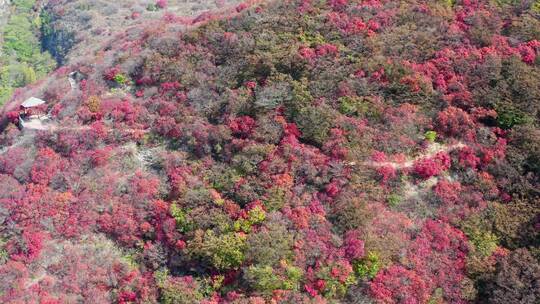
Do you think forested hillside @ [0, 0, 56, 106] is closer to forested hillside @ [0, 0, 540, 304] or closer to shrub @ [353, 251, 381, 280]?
forested hillside @ [0, 0, 540, 304]

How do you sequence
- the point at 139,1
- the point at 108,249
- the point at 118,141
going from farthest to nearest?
the point at 139,1 → the point at 118,141 → the point at 108,249

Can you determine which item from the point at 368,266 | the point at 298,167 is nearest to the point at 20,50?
the point at 298,167

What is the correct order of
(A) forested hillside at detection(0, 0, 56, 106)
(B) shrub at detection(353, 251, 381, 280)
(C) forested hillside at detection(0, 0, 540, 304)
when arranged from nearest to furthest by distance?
(B) shrub at detection(353, 251, 381, 280), (C) forested hillside at detection(0, 0, 540, 304), (A) forested hillside at detection(0, 0, 56, 106)

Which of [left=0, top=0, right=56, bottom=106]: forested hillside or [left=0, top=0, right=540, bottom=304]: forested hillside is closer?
[left=0, top=0, right=540, bottom=304]: forested hillside

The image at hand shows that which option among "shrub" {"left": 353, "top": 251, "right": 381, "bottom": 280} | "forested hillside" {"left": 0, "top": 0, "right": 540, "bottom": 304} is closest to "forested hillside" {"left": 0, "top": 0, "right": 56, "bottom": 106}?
"forested hillside" {"left": 0, "top": 0, "right": 540, "bottom": 304}

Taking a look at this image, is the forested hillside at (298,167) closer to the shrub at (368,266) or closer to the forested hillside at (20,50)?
the shrub at (368,266)

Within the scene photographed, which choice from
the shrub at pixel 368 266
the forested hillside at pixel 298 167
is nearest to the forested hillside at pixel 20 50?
the forested hillside at pixel 298 167

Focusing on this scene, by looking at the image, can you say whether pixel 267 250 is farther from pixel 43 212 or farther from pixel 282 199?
pixel 43 212

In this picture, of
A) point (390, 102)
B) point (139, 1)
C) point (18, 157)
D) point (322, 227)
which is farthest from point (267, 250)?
point (139, 1)

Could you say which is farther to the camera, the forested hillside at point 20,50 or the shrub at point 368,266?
the forested hillside at point 20,50
